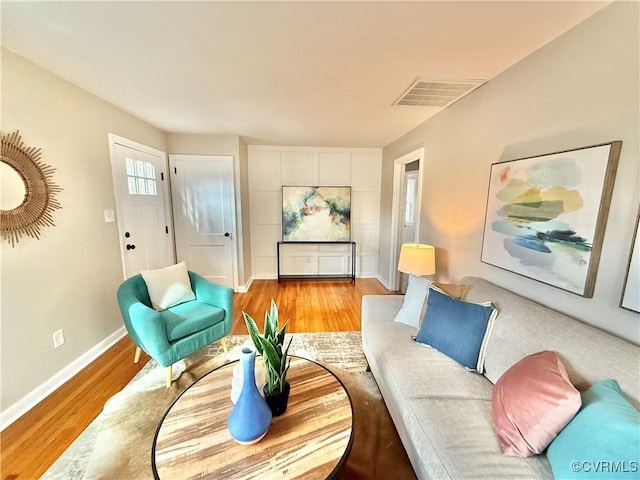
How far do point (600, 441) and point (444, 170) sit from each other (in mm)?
2210

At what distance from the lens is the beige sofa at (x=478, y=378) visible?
0.94 m

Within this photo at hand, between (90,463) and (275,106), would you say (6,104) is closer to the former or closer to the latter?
(275,106)

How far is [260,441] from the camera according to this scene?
99 centimetres

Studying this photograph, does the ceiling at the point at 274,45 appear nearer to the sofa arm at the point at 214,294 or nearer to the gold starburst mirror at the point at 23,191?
the gold starburst mirror at the point at 23,191

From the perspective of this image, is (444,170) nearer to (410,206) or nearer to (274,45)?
(274,45)

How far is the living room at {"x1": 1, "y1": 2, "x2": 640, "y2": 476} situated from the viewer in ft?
3.82

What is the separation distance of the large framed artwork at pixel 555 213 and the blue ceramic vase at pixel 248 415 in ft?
5.25

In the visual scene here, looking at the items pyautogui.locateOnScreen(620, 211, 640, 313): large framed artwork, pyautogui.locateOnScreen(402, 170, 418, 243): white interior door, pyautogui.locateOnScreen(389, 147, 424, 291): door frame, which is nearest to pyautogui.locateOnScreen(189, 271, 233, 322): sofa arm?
pyautogui.locateOnScreen(620, 211, 640, 313): large framed artwork

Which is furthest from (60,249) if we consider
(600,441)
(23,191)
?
(600,441)

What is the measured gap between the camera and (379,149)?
174 inches

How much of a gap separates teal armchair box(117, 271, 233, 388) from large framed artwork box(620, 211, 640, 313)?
237cm

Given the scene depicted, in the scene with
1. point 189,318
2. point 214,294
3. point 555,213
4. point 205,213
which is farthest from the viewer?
point 205,213

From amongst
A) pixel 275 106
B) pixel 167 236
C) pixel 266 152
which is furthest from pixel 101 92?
pixel 266 152

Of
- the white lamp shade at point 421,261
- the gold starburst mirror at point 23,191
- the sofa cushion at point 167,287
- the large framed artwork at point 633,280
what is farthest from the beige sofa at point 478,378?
the gold starburst mirror at point 23,191
